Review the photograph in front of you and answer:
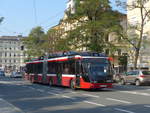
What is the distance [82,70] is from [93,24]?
23.3 m

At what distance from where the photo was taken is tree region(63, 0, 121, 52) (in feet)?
159

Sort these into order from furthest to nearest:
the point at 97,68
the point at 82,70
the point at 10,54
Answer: the point at 10,54 < the point at 82,70 < the point at 97,68

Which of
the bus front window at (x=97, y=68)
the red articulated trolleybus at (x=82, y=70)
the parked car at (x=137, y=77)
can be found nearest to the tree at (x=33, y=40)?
the parked car at (x=137, y=77)

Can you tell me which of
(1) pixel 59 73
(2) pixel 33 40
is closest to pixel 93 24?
(1) pixel 59 73

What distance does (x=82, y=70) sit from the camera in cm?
2536

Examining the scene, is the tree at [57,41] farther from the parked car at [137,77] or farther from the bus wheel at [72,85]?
the bus wheel at [72,85]

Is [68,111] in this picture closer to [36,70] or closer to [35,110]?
[35,110]

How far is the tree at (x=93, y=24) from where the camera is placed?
48.6m

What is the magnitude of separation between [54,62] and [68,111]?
17.8m

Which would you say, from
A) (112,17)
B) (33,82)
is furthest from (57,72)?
(112,17)

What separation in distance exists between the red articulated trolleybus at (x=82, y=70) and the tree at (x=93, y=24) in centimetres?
1757

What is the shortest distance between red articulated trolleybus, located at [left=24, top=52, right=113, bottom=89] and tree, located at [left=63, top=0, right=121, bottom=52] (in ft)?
57.6

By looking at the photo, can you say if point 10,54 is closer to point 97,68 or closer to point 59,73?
point 59,73

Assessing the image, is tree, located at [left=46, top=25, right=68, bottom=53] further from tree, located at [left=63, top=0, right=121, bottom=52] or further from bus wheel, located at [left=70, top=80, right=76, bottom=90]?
bus wheel, located at [left=70, top=80, right=76, bottom=90]
